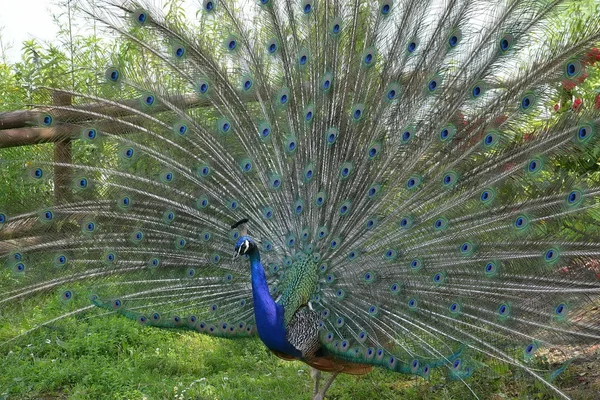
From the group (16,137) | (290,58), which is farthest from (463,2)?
(16,137)

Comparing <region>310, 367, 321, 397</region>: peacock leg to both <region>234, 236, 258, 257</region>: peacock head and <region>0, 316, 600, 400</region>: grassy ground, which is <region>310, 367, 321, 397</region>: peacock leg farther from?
<region>234, 236, 258, 257</region>: peacock head

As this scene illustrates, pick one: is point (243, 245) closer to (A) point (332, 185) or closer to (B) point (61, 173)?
(A) point (332, 185)

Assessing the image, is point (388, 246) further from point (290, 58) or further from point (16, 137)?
point (16, 137)

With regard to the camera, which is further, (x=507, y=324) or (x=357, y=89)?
(x=357, y=89)

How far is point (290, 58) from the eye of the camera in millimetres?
4445

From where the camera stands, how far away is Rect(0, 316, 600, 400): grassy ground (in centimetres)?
509

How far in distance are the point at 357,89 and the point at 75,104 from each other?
1.74 meters

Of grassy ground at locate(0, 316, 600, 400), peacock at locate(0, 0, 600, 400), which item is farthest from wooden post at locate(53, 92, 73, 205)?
grassy ground at locate(0, 316, 600, 400)

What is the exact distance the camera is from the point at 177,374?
220 inches

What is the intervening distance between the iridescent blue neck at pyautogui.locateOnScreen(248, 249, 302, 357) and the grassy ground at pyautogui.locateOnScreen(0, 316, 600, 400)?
1020mm

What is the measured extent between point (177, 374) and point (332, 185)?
2.11 metres

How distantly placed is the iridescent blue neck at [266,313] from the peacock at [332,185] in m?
0.01

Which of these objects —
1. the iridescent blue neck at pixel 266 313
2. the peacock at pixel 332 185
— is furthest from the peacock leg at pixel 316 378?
the iridescent blue neck at pixel 266 313

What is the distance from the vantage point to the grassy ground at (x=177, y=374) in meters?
5.09
